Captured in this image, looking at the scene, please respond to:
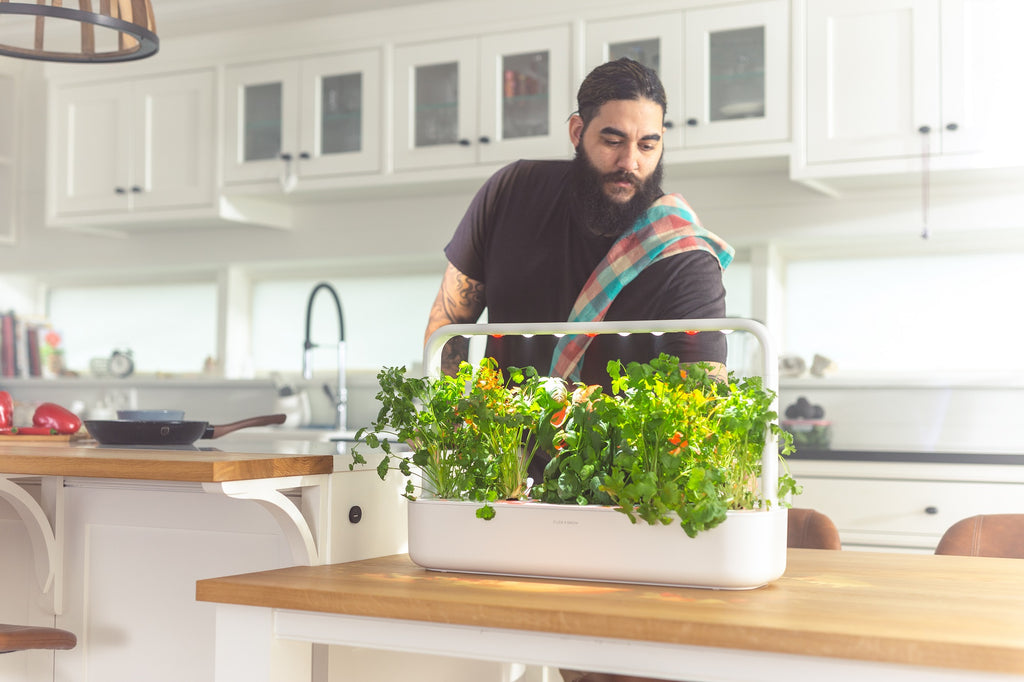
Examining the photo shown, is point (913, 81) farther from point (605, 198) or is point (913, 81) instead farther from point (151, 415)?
point (151, 415)

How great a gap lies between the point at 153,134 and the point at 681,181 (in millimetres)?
2079

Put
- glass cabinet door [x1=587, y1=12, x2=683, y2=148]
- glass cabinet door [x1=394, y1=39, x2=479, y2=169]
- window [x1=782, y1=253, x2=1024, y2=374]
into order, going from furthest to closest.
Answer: glass cabinet door [x1=394, y1=39, x2=479, y2=169], window [x1=782, y1=253, x2=1024, y2=374], glass cabinet door [x1=587, y1=12, x2=683, y2=148]

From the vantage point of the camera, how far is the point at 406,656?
171 cm

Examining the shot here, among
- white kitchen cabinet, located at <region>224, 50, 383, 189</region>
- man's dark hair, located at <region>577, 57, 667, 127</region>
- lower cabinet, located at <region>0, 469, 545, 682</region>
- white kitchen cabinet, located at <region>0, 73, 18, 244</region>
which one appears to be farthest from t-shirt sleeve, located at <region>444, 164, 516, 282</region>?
white kitchen cabinet, located at <region>0, 73, 18, 244</region>

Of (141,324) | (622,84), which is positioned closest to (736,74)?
(622,84)

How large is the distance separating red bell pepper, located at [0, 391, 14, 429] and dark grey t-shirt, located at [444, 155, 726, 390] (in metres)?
0.97

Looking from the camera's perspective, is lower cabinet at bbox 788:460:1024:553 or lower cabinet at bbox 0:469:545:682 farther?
lower cabinet at bbox 788:460:1024:553

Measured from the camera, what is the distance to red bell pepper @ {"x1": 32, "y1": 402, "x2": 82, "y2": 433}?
85.7 inches

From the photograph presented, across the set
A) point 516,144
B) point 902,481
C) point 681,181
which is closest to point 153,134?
point 516,144

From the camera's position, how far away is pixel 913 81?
319 cm

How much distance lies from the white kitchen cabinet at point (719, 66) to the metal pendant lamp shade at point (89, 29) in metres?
1.64

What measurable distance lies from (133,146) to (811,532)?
3321mm

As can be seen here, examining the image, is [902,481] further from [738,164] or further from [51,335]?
[51,335]

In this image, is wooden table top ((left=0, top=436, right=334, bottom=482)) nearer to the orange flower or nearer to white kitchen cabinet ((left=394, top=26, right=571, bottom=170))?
the orange flower
